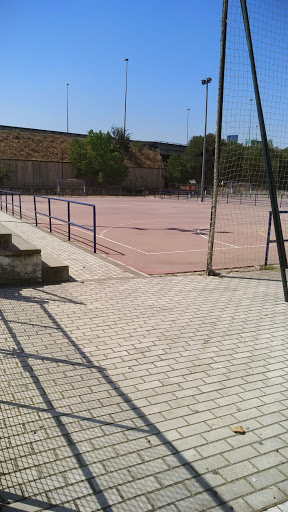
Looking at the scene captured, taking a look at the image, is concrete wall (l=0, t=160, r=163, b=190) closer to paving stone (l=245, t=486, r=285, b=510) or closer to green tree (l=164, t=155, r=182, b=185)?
green tree (l=164, t=155, r=182, b=185)

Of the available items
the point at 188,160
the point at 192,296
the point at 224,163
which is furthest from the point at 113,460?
the point at 188,160

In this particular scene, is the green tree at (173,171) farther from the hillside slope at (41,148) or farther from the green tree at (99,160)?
the green tree at (99,160)

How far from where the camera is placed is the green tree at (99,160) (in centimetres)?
6106

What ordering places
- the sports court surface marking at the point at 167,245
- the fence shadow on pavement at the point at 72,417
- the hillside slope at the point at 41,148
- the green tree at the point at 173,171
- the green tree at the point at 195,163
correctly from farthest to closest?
the green tree at the point at 195,163 → the green tree at the point at 173,171 → the hillside slope at the point at 41,148 → the sports court surface marking at the point at 167,245 → the fence shadow on pavement at the point at 72,417

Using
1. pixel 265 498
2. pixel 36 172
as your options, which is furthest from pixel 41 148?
pixel 265 498

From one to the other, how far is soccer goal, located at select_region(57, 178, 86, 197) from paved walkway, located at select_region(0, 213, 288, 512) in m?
47.1

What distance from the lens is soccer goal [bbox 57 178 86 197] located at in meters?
53.7

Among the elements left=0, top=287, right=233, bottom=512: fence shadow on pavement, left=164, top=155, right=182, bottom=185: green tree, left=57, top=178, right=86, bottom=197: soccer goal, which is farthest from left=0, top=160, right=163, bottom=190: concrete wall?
left=0, top=287, right=233, bottom=512: fence shadow on pavement

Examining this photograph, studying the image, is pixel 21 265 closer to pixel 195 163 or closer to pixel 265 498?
pixel 265 498

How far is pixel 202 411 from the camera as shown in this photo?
3553mm

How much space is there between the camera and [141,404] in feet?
11.8

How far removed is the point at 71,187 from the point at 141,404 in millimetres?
56213

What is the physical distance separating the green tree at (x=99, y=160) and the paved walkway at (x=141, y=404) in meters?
56.2

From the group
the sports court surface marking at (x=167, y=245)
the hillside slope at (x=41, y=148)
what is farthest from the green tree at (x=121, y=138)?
the sports court surface marking at (x=167, y=245)
